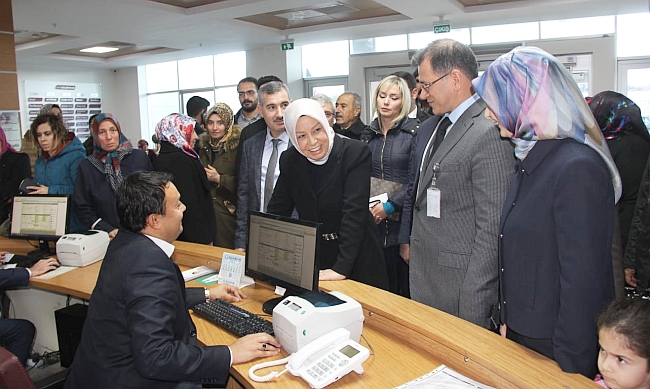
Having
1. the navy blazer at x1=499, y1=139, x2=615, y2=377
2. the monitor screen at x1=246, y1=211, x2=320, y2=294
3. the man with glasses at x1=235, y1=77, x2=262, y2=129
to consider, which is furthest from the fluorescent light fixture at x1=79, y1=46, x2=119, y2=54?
the navy blazer at x1=499, y1=139, x2=615, y2=377

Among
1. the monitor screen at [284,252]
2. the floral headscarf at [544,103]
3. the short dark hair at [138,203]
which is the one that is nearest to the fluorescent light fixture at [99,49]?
the monitor screen at [284,252]

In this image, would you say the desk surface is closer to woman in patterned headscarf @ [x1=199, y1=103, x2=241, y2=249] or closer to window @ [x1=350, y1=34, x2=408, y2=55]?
woman in patterned headscarf @ [x1=199, y1=103, x2=241, y2=249]

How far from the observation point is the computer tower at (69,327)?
10.3 ft

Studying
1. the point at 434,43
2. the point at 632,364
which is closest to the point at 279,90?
the point at 434,43

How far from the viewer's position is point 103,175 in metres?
3.40

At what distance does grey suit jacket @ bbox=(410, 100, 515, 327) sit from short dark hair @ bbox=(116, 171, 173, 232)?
Answer: 0.98 meters

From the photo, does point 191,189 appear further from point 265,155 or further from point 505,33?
point 505,33

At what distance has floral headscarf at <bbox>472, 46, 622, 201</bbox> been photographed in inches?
53.8

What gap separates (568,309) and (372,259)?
3.54 feet

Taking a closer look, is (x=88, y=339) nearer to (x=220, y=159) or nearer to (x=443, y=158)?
(x=443, y=158)

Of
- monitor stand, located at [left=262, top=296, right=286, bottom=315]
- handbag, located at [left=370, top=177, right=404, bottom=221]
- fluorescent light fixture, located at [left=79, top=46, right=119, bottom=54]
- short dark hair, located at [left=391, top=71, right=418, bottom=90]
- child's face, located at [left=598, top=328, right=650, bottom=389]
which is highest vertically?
fluorescent light fixture, located at [left=79, top=46, right=119, bottom=54]

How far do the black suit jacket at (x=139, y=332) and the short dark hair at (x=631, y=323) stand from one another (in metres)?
1.08

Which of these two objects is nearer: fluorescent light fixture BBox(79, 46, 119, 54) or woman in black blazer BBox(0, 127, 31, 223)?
woman in black blazer BBox(0, 127, 31, 223)

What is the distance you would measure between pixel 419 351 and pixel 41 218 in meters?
2.66
